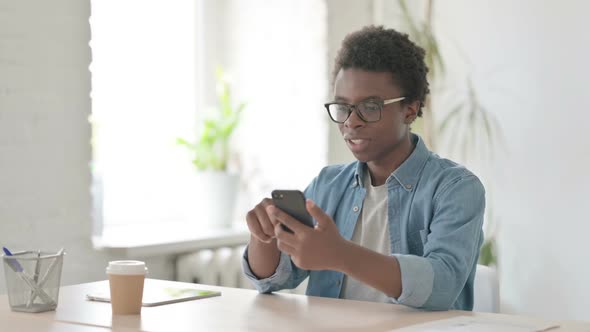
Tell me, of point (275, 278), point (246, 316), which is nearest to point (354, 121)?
point (275, 278)

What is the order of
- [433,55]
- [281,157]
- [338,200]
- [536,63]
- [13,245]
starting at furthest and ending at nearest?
[281,157] → [433,55] → [536,63] → [13,245] → [338,200]

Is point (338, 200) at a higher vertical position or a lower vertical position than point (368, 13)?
lower

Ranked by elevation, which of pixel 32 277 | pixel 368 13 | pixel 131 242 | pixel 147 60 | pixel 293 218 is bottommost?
pixel 131 242

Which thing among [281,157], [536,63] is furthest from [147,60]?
[536,63]

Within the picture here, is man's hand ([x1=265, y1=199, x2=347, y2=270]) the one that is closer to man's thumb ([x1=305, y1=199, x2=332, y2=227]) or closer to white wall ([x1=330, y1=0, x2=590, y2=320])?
man's thumb ([x1=305, y1=199, x2=332, y2=227])

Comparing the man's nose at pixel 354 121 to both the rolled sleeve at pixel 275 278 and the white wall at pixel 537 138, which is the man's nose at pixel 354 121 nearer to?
the rolled sleeve at pixel 275 278

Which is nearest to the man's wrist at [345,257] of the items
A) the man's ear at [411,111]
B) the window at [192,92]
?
the man's ear at [411,111]

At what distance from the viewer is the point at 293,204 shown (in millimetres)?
1558

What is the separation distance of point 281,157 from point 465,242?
204cm

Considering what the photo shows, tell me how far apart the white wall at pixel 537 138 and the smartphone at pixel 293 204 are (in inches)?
74.3

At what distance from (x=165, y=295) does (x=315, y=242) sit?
45 cm

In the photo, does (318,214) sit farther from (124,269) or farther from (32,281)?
(32,281)

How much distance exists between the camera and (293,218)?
1564 millimetres

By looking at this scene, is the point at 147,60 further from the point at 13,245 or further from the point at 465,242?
the point at 465,242
